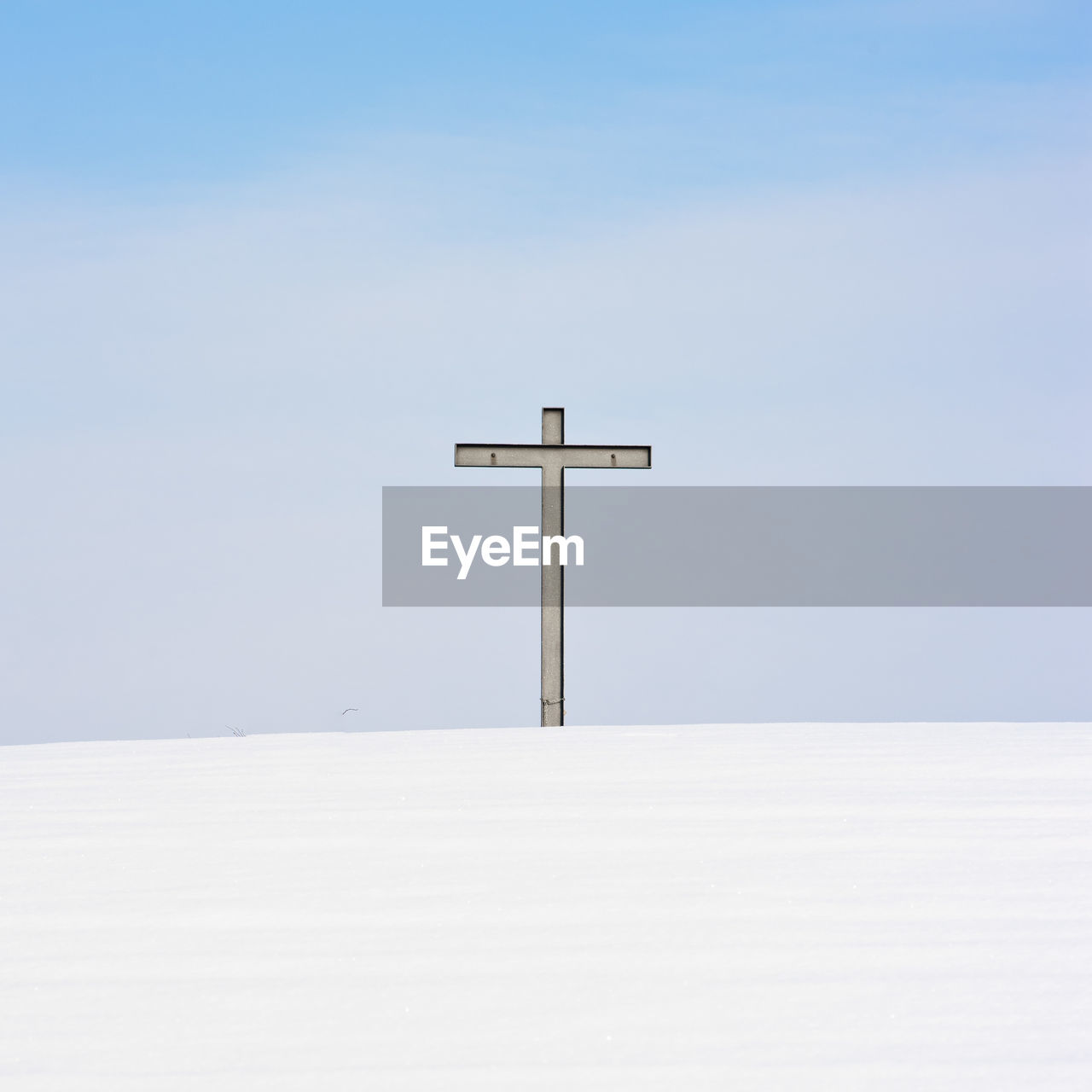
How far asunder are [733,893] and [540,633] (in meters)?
6.22

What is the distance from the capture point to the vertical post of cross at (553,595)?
9.47 meters

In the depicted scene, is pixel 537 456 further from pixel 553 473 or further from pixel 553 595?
pixel 553 595

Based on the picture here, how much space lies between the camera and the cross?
374 inches

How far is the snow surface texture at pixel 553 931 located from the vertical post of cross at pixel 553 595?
13.5 feet

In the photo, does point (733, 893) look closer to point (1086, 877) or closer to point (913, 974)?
point (913, 974)

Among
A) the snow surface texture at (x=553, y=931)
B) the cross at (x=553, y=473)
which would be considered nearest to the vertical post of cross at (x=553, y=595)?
the cross at (x=553, y=473)

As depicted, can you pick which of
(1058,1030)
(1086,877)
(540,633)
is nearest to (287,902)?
(1058,1030)

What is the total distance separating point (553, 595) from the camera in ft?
31.3

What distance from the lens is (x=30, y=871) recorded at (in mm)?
3740

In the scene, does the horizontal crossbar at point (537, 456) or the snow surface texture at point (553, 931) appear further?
the horizontal crossbar at point (537, 456)

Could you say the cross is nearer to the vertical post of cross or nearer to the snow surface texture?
the vertical post of cross

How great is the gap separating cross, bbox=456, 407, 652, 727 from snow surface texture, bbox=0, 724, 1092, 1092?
4.15m

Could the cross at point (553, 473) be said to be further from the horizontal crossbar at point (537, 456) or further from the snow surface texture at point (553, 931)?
A: the snow surface texture at point (553, 931)

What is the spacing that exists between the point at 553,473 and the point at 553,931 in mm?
6739
